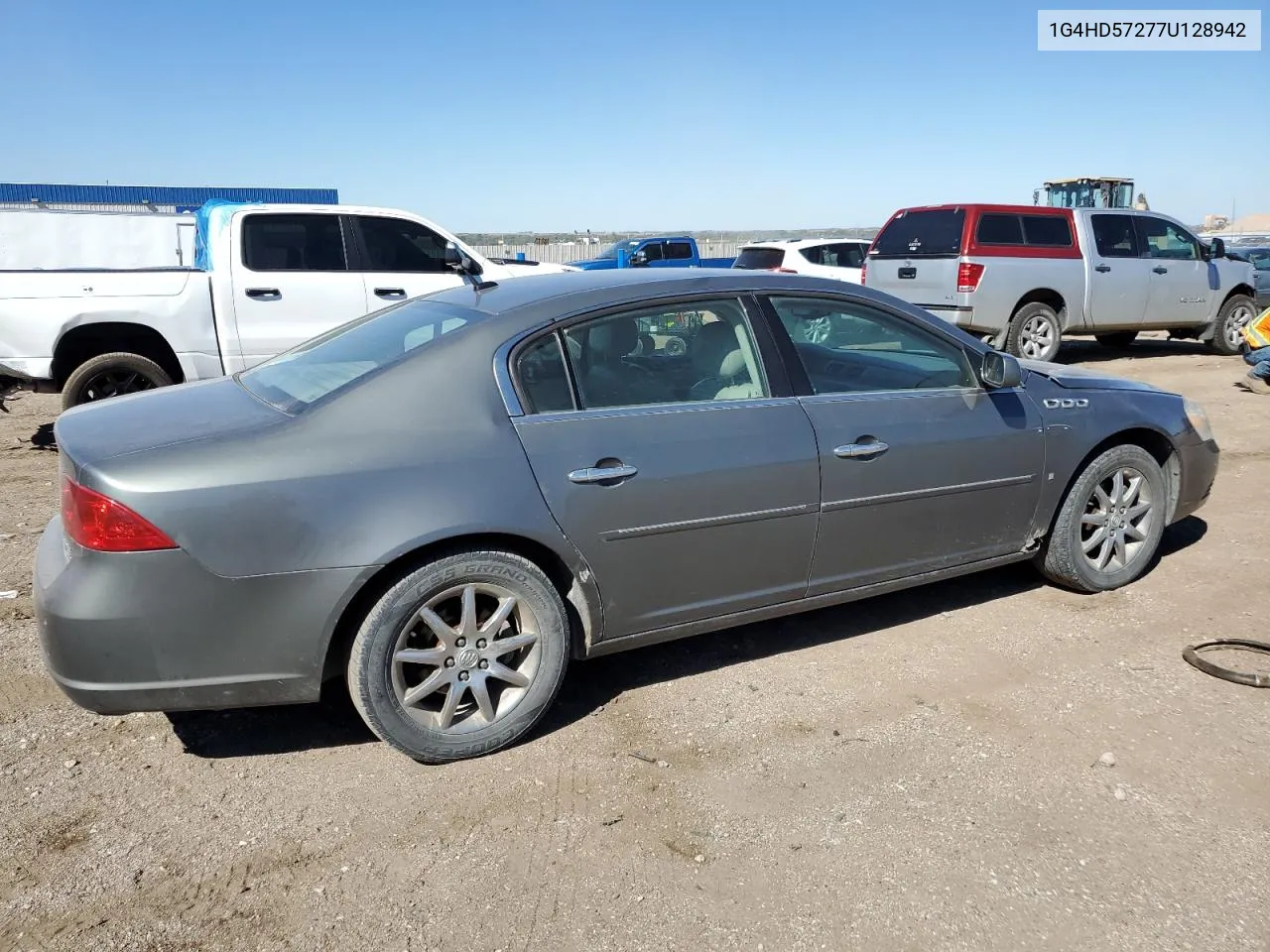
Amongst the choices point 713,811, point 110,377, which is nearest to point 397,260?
point 110,377

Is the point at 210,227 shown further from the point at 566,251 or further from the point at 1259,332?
the point at 566,251

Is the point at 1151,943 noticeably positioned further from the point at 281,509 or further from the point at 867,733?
the point at 281,509

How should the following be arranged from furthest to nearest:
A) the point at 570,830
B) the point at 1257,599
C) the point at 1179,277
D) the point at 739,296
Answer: the point at 1179,277 < the point at 1257,599 < the point at 739,296 < the point at 570,830

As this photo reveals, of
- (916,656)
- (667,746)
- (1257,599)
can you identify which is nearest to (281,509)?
(667,746)

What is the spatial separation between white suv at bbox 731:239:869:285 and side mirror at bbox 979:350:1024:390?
38.4ft

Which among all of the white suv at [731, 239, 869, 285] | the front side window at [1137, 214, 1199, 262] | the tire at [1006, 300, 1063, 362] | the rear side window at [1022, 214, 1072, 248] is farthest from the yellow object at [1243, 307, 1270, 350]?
the white suv at [731, 239, 869, 285]

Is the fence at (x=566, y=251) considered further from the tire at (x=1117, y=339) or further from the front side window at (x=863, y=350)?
the front side window at (x=863, y=350)

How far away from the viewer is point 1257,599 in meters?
4.63

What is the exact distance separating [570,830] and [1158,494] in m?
3.42

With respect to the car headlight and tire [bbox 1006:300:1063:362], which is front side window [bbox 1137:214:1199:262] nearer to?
tire [bbox 1006:300:1063:362]

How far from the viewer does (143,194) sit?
33844 millimetres


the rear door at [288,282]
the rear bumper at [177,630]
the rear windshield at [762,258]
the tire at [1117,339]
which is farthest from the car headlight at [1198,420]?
the rear windshield at [762,258]

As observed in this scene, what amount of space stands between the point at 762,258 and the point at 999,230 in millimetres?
5600

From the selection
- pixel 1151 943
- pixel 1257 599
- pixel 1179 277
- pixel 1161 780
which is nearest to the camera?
pixel 1151 943
